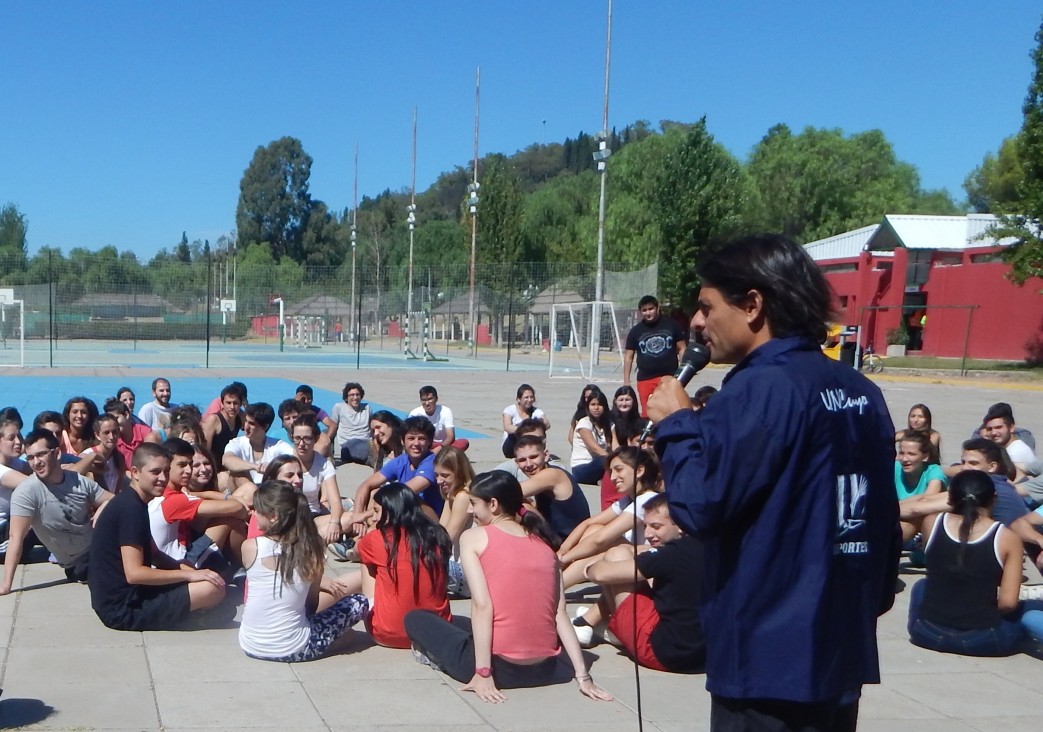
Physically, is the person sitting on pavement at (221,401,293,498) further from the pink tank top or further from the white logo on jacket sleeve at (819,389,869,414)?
the white logo on jacket sleeve at (819,389,869,414)

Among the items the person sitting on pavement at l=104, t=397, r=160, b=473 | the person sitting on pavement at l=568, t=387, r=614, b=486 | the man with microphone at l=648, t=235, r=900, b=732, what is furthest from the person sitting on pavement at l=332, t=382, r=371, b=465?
the man with microphone at l=648, t=235, r=900, b=732

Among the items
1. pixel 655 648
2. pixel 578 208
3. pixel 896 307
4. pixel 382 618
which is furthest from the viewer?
pixel 578 208

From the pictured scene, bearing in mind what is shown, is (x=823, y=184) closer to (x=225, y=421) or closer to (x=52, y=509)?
(x=225, y=421)

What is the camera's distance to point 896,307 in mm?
40781

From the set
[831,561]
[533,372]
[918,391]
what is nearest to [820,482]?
A: [831,561]

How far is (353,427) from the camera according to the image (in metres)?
12.7

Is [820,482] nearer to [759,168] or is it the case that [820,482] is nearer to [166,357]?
[166,357]

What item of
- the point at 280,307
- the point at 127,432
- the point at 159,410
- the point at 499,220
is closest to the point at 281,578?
the point at 127,432

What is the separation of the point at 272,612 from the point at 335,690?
1.93 feet

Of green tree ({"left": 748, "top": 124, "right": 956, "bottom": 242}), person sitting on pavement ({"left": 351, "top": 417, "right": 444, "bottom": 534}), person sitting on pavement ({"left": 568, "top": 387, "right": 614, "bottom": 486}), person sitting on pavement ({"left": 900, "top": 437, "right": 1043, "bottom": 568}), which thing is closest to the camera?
person sitting on pavement ({"left": 900, "top": 437, "right": 1043, "bottom": 568})

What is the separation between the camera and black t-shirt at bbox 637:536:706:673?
5297mm

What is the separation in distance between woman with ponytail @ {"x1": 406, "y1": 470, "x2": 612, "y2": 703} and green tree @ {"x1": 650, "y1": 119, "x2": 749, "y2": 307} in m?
44.3

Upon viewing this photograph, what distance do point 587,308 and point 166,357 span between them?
14415mm

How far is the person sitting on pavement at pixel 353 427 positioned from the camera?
12562 millimetres
